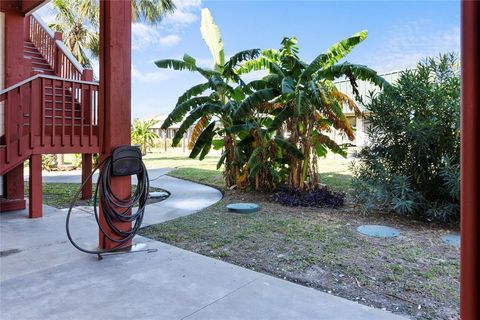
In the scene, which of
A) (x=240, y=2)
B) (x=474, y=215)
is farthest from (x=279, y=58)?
(x=474, y=215)

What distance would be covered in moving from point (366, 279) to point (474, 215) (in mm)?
2417

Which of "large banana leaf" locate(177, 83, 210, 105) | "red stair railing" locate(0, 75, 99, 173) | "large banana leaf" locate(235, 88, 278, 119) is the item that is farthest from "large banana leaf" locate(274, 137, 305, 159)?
"red stair railing" locate(0, 75, 99, 173)

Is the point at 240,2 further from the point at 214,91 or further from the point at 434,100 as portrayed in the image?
the point at 434,100

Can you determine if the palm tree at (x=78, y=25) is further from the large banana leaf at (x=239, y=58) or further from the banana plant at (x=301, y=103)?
the banana plant at (x=301, y=103)

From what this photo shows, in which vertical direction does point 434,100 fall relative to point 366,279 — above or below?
above

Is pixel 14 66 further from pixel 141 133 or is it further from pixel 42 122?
pixel 141 133

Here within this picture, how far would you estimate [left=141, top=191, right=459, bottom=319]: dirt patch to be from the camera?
2.70 m

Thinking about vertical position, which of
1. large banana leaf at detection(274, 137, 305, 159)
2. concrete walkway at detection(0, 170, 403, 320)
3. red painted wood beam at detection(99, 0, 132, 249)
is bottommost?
concrete walkway at detection(0, 170, 403, 320)

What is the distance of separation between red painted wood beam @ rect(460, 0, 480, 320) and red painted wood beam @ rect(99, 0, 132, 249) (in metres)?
3.44

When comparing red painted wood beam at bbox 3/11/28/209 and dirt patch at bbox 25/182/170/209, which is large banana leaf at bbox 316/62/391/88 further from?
red painted wood beam at bbox 3/11/28/209

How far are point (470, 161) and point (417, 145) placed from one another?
466 cm

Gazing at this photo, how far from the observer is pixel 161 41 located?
25172 mm

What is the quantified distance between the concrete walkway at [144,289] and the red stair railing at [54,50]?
4.38 meters

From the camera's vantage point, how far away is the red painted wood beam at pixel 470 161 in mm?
808
